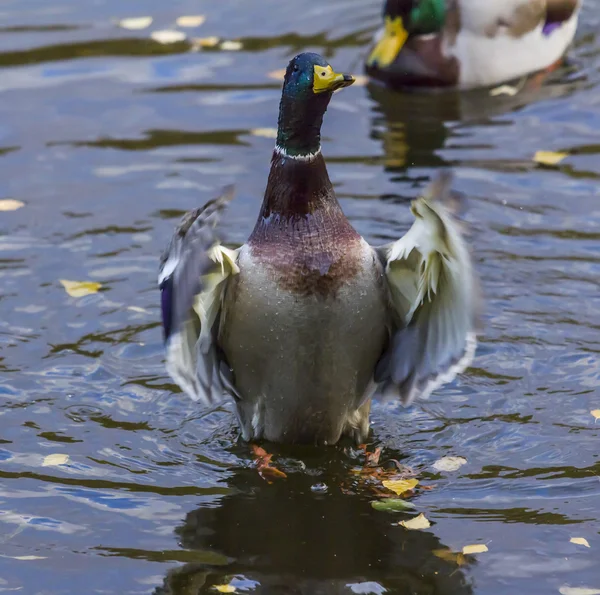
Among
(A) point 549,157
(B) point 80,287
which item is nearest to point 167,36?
(A) point 549,157

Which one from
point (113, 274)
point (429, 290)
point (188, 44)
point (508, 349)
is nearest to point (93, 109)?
point (188, 44)

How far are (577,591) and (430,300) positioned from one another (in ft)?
4.18

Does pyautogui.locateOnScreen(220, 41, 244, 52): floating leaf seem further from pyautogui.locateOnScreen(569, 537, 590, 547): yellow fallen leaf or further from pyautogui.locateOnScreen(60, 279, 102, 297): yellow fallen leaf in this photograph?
pyautogui.locateOnScreen(569, 537, 590, 547): yellow fallen leaf

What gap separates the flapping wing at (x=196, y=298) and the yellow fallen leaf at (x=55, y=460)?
2.20ft

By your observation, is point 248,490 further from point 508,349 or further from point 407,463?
point 508,349

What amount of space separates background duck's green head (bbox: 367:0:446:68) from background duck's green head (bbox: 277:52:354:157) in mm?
4648

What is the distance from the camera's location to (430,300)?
17.3ft

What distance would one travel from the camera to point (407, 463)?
5.63 m

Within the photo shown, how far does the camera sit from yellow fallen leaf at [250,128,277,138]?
29.2 feet

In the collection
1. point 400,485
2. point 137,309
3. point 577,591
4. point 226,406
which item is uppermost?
point 137,309

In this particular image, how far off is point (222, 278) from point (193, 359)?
0.39 metres

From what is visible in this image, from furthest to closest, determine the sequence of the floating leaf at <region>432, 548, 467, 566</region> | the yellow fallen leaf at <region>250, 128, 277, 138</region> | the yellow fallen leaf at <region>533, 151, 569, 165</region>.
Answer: the yellow fallen leaf at <region>250, 128, 277, 138</region> → the yellow fallen leaf at <region>533, 151, 569, 165</region> → the floating leaf at <region>432, 548, 467, 566</region>

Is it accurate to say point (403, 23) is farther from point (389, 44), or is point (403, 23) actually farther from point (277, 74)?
point (277, 74)

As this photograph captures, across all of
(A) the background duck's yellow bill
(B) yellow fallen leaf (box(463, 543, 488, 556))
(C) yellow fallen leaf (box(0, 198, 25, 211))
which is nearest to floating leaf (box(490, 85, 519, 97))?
(A) the background duck's yellow bill
